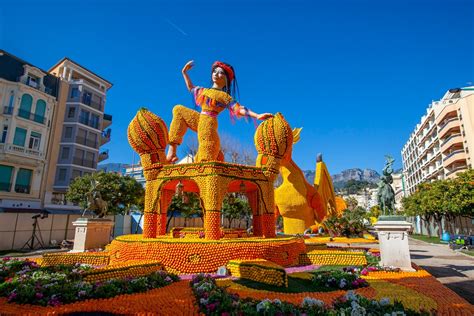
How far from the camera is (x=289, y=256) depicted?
1199cm

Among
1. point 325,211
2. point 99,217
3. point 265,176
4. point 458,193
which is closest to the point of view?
point 265,176

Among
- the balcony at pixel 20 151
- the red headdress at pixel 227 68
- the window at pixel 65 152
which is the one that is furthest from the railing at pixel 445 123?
the balcony at pixel 20 151

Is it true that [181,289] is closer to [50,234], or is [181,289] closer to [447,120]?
[50,234]

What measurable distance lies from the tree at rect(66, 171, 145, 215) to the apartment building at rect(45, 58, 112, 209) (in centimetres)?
699

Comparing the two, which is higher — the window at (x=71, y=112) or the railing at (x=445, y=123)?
the railing at (x=445, y=123)

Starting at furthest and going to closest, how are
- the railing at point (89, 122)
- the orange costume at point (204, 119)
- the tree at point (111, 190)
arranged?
the railing at point (89, 122) < the tree at point (111, 190) < the orange costume at point (204, 119)

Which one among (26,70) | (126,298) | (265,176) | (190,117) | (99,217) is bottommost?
(126,298)

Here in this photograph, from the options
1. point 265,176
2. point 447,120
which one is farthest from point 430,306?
point 447,120

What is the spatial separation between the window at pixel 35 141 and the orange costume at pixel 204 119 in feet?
72.4

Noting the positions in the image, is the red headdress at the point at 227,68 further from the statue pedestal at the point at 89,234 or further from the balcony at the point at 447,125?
the balcony at the point at 447,125

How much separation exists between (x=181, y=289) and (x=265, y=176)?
673 centimetres

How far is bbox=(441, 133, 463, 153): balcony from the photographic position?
39.5 meters

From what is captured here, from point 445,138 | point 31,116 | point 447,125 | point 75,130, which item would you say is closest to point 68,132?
point 75,130

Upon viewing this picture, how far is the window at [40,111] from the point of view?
95.7ft
